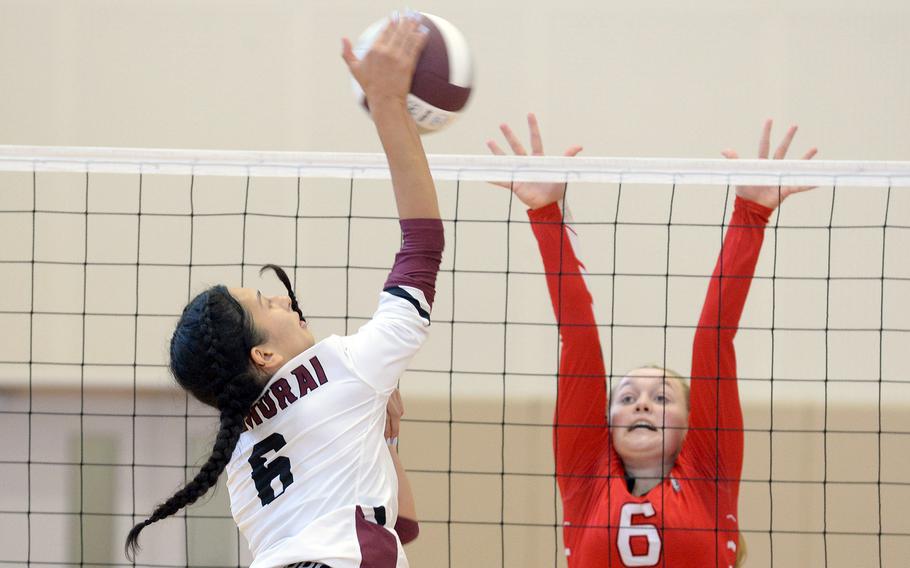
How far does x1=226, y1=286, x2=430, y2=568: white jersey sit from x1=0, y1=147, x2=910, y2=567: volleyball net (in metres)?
3.12

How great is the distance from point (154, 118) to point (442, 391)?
214cm

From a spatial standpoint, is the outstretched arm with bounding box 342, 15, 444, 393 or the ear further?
the ear

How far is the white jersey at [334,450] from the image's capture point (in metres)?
1.69

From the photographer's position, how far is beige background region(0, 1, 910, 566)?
502cm

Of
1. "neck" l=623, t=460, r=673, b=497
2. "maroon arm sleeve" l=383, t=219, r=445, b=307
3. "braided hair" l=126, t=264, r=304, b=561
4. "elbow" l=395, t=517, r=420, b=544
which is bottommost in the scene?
"neck" l=623, t=460, r=673, b=497

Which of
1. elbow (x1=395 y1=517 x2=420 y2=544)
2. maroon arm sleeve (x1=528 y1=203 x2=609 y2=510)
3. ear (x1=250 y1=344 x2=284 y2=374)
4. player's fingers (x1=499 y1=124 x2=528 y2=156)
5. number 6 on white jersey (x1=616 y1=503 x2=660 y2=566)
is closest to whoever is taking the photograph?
ear (x1=250 y1=344 x2=284 y2=374)

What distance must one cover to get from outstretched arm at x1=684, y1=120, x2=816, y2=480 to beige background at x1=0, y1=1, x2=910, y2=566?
2.16 meters

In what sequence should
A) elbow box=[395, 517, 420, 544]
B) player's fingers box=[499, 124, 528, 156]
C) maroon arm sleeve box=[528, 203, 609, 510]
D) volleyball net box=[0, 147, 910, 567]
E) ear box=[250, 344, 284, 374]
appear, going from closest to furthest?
ear box=[250, 344, 284, 374]
elbow box=[395, 517, 420, 544]
maroon arm sleeve box=[528, 203, 609, 510]
player's fingers box=[499, 124, 528, 156]
volleyball net box=[0, 147, 910, 567]

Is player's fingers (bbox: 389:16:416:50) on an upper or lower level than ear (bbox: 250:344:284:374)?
upper

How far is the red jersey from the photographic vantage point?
2684mm

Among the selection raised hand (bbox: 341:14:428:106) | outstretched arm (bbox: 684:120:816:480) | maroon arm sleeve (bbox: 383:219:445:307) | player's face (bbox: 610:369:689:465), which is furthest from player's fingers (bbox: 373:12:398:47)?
player's face (bbox: 610:369:689:465)

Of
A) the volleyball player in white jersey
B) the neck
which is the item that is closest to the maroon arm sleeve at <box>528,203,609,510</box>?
the neck

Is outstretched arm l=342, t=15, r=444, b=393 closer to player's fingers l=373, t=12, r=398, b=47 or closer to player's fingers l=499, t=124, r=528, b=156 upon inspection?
player's fingers l=373, t=12, r=398, b=47

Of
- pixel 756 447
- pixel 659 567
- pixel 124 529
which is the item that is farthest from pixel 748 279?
pixel 124 529
